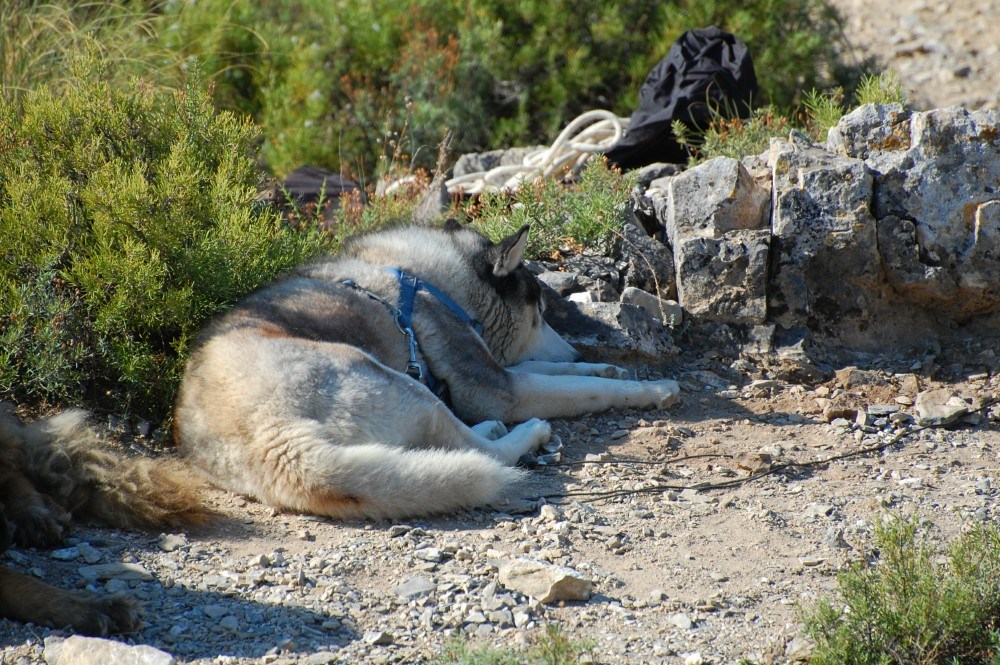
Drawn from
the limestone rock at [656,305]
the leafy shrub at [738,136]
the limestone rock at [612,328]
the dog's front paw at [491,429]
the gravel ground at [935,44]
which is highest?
the gravel ground at [935,44]

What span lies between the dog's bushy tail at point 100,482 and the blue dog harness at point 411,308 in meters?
1.24

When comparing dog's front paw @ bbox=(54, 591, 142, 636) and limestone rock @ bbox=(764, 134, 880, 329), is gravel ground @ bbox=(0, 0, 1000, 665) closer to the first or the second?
dog's front paw @ bbox=(54, 591, 142, 636)

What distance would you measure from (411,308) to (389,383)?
30.4 inches

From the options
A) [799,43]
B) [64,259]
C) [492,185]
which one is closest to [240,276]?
[64,259]

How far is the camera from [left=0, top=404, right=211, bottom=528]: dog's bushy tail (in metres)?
3.48

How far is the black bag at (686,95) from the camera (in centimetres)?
693

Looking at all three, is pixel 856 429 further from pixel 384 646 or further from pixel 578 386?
pixel 384 646

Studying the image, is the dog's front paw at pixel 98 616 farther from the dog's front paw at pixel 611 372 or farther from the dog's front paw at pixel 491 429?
the dog's front paw at pixel 611 372

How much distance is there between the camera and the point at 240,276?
4.63 m

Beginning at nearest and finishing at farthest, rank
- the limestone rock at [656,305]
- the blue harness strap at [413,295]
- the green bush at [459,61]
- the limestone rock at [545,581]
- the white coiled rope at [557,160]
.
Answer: the limestone rock at [545,581]
the blue harness strap at [413,295]
the limestone rock at [656,305]
the white coiled rope at [557,160]
the green bush at [459,61]

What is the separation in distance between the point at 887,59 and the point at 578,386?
8.36 m

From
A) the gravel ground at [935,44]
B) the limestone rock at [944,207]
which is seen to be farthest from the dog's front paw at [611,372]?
the gravel ground at [935,44]

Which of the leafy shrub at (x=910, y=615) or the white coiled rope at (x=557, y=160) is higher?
the white coiled rope at (x=557, y=160)

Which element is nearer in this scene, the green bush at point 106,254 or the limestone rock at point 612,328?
the green bush at point 106,254
